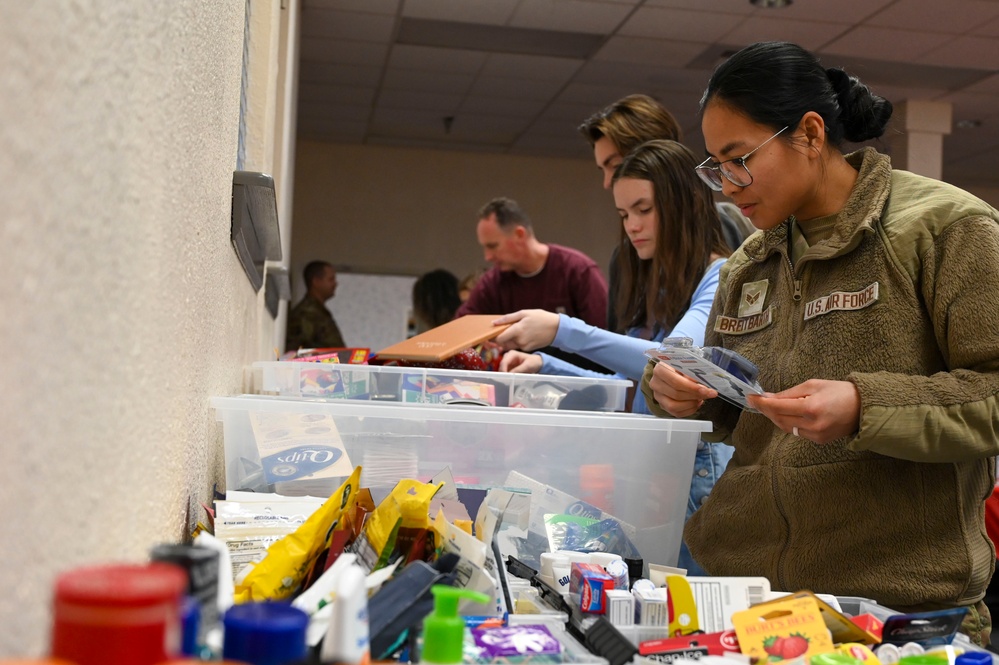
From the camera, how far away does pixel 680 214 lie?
2.01 m

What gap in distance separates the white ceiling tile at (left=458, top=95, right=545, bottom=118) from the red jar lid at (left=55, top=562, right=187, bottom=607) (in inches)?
254

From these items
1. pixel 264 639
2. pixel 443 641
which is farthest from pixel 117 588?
pixel 443 641

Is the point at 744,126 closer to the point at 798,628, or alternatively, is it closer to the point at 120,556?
the point at 798,628

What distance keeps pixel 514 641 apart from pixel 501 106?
21.2ft

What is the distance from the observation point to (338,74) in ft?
20.4

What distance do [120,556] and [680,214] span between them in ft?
5.37

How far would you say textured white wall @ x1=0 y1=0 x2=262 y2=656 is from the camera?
0.39m

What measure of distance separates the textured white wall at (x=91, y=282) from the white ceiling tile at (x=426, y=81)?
552cm

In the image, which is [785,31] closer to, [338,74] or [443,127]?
[338,74]

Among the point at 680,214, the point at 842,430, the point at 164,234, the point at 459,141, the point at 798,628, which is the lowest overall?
the point at 798,628

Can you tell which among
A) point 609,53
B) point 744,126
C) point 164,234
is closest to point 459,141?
point 609,53

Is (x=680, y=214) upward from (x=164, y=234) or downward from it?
upward

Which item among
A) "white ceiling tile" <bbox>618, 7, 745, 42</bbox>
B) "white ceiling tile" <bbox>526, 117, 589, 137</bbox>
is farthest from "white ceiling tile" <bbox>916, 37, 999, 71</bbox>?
"white ceiling tile" <bbox>526, 117, 589, 137</bbox>

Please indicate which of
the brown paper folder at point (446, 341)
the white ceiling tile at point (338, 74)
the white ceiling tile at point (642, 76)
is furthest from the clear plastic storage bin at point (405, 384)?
the white ceiling tile at point (338, 74)
